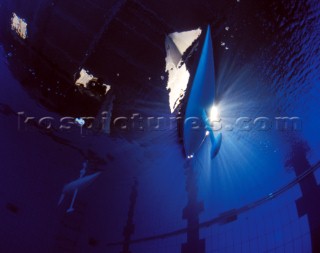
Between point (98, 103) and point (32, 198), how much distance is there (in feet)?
11.1

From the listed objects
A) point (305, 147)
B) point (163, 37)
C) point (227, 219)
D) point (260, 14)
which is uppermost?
point (163, 37)

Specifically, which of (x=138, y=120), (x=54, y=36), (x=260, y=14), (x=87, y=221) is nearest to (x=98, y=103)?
(x=138, y=120)

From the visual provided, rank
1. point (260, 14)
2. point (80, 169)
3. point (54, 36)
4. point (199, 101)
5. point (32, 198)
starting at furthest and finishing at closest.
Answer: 1. point (80, 169)
2. point (32, 198)
3. point (54, 36)
4. point (260, 14)
5. point (199, 101)

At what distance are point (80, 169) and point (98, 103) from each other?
308cm

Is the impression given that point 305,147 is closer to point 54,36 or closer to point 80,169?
point 54,36

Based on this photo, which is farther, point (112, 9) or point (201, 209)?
point (201, 209)

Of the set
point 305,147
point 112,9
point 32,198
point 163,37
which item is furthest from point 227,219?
point 32,198

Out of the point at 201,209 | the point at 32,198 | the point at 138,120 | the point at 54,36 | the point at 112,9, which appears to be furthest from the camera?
the point at 32,198

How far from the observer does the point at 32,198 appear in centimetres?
533

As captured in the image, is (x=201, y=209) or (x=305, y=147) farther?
(x=201, y=209)

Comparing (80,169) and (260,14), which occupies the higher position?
(80,169)

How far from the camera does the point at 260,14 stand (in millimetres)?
1983

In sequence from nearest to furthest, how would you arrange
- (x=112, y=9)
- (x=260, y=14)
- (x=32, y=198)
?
(x=260, y=14)
(x=112, y=9)
(x=32, y=198)

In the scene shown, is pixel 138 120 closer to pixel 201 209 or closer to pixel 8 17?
pixel 201 209
